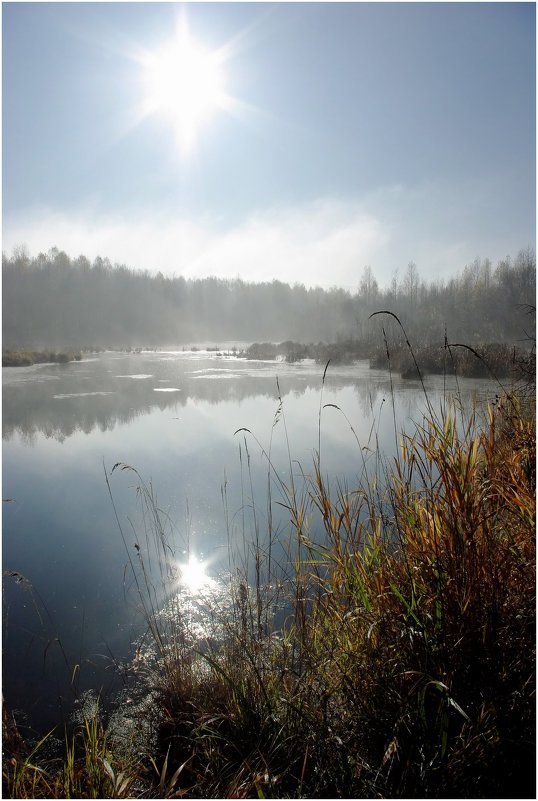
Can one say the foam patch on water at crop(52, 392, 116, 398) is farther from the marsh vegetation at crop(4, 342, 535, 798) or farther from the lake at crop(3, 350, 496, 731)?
the marsh vegetation at crop(4, 342, 535, 798)

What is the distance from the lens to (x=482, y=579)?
4.61 ft

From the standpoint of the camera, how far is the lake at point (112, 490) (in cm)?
230

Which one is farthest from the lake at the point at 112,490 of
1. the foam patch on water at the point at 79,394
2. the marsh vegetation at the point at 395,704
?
the marsh vegetation at the point at 395,704

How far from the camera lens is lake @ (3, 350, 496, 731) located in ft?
7.55

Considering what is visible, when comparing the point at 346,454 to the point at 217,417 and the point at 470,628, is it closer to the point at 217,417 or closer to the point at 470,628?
the point at 217,417

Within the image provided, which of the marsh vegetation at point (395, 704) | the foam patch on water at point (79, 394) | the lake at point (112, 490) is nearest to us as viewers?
the marsh vegetation at point (395, 704)

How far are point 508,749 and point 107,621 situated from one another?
2.10 metres

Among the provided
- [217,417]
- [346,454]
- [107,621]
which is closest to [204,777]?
[107,621]

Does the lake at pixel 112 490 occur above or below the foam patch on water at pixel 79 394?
below

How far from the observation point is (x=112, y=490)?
4.29 metres

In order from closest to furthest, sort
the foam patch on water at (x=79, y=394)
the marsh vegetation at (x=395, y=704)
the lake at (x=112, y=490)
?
the marsh vegetation at (x=395, y=704) < the lake at (x=112, y=490) < the foam patch on water at (x=79, y=394)

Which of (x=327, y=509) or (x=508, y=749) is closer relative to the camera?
(x=508, y=749)

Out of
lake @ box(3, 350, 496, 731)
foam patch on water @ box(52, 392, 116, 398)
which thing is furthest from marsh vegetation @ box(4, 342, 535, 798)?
foam patch on water @ box(52, 392, 116, 398)

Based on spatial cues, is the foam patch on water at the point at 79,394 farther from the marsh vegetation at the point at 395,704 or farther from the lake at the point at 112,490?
the marsh vegetation at the point at 395,704
